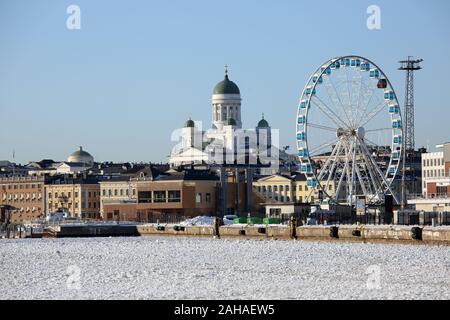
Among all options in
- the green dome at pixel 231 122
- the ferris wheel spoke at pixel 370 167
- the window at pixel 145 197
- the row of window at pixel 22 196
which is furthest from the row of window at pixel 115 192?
the ferris wheel spoke at pixel 370 167

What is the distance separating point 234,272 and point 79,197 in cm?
10913

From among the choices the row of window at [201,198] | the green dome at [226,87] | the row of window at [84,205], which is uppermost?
the green dome at [226,87]

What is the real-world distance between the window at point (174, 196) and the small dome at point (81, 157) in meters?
63.8

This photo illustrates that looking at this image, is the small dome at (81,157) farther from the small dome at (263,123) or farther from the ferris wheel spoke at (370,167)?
the ferris wheel spoke at (370,167)

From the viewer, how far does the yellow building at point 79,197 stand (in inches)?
6048

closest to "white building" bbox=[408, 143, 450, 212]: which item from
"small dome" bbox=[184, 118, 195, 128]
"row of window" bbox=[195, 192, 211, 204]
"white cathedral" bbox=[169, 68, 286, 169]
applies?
"row of window" bbox=[195, 192, 211, 204]

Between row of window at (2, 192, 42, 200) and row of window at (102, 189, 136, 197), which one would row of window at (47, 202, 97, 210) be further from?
row of window at (2, 192, 42, 200)

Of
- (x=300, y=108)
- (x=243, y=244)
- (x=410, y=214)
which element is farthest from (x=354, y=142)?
(x=243, y=244)

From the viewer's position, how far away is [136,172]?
154 m

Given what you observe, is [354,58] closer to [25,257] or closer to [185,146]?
[25,257]

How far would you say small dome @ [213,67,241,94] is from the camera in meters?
182

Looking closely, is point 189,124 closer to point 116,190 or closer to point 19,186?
point 19,186

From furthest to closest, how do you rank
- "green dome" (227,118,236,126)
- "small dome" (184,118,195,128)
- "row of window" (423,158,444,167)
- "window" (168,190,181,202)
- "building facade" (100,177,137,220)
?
"small dome" (184,118,195,128) < "green dome" (227,118,236,126) < "building facade" (100,177,137,220) < "row of window" (423,158,444,167) < "window" (168,190,181,202)

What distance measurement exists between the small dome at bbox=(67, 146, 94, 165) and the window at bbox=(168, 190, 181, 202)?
63846mm
